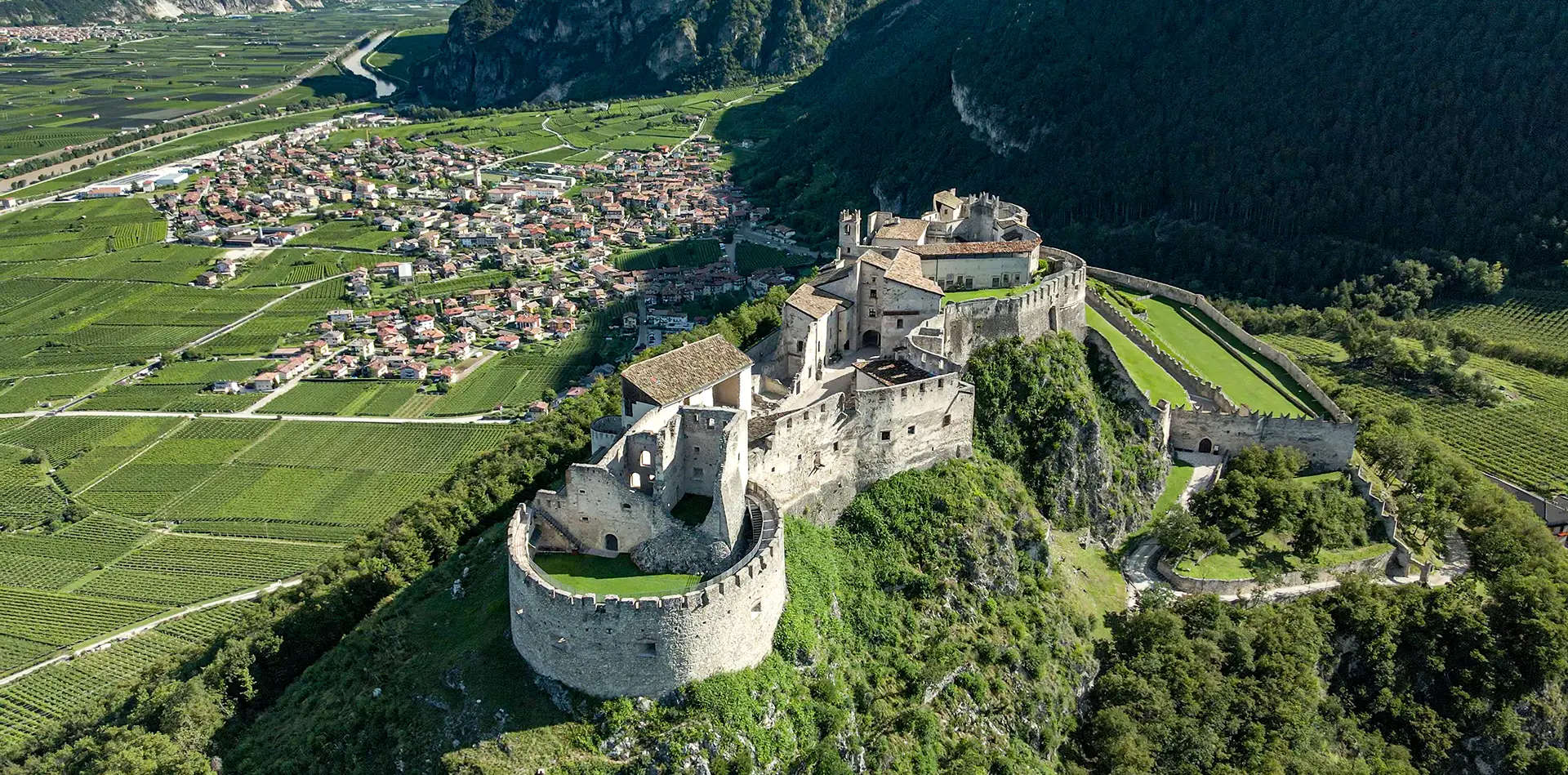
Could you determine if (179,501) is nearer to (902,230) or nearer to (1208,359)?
(902,230)

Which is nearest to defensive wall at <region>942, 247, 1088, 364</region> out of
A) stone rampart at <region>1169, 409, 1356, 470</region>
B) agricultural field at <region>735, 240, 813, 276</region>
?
stone rampart at <region>1169, 409, 1356, 470</region>

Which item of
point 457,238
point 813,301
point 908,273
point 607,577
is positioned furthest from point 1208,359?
point 457,238

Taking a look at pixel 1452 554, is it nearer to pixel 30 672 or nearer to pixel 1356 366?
pixel 1356 366

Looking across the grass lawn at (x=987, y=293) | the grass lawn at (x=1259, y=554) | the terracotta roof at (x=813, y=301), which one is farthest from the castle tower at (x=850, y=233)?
the grass lawn at (x=1259, y=554)

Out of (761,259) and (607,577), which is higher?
(607,577)

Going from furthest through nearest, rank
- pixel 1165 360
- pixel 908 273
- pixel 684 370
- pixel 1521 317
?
pixel 1521 317
pixel 1165 360
pixel 908 273
pixel 684 370

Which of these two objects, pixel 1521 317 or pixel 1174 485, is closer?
pixel 1174 485

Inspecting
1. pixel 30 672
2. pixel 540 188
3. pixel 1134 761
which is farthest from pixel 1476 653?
pixel 540 188
